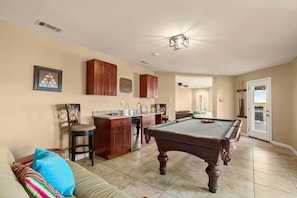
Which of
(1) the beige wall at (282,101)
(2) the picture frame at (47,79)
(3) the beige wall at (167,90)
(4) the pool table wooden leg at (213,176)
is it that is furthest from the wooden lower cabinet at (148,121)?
(1) the beige wall at (282,101)

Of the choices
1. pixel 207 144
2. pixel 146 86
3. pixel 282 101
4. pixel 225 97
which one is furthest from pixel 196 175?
pixel 225 97

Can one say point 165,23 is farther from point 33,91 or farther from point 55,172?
point 33,91

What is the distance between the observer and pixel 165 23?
227 cm

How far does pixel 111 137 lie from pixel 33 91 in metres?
1.73

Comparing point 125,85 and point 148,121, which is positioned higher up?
point 125,85

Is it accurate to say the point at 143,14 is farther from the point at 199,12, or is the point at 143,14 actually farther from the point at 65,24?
the point at 65,24

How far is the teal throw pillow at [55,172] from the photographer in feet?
3.66

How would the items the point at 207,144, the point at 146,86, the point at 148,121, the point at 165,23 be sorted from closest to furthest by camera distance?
the point at 207,144 → the point at 165,23 → the point at 148,121 → the point at 146,86

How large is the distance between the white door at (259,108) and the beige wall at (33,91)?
565 centimetres

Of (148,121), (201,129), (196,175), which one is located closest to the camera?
(196,175)

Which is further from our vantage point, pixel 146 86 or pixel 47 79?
pixel 146 86

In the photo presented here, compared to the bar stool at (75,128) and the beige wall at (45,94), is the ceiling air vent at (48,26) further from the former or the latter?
the bar stool at (75,128)

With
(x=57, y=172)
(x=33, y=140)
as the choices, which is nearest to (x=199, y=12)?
(x=57, y=172)

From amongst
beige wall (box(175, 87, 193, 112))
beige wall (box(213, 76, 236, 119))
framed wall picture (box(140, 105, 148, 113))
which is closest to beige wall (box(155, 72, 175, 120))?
framed wall picture (box(140, 105, 148, 113))
